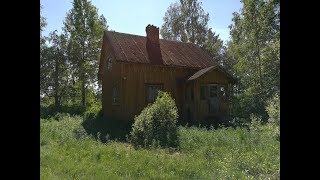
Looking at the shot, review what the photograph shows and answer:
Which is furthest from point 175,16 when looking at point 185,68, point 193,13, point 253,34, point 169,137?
point 169,137

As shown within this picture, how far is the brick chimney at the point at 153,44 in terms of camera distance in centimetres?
2282

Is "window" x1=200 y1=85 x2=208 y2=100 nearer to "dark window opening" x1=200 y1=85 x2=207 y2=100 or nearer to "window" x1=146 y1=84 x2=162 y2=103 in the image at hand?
"dark window opening" x1=200 y1=85 x2=207 y2=100

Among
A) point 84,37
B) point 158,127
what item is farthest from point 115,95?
point 84,37

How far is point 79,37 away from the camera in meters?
37.6

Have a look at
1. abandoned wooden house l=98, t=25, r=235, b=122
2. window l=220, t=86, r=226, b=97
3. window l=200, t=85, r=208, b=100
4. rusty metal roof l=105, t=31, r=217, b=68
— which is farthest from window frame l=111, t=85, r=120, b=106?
window l=220, t=86, r=226, b=97

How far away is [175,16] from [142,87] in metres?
26.0

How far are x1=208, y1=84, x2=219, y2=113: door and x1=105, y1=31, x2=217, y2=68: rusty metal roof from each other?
7.52ft

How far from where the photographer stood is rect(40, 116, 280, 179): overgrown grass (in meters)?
8.13

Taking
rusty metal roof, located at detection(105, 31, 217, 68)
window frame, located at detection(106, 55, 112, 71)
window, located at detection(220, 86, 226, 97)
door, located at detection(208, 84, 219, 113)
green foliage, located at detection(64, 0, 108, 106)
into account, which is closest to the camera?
rusty metal roof, located at detection(105, 31, 217, 68)

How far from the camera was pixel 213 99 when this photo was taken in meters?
22.7

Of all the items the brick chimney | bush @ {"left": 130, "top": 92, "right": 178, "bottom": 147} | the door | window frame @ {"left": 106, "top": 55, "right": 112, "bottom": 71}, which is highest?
the brick chimney

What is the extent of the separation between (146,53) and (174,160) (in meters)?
14.1

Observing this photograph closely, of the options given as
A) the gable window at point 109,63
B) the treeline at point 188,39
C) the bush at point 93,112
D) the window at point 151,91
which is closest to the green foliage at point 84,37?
the treeline at point 188,39
